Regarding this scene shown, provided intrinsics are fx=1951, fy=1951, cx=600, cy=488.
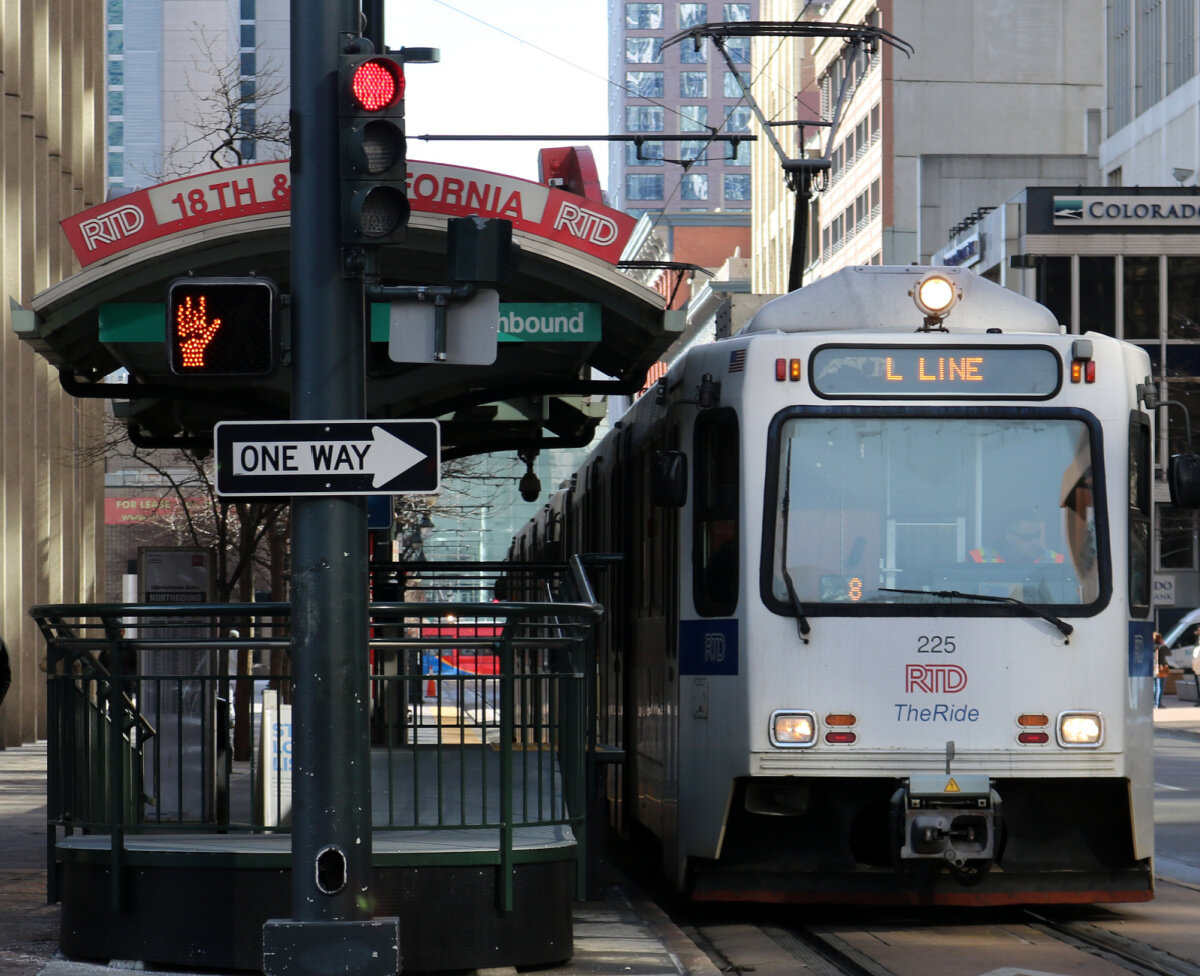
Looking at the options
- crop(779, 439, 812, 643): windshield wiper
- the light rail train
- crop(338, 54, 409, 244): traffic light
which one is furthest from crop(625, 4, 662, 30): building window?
crop(338, 54, 409, 244): traffic light

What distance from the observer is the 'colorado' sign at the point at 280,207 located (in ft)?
33.6

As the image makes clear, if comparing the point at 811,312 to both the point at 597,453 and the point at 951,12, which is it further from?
the point at 951,12

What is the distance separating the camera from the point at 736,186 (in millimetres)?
170625

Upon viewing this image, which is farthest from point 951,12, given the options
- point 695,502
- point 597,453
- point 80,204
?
point 695,502

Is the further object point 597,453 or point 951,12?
point 951,12

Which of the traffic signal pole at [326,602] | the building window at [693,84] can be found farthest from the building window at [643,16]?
the traffic signal pole at [326,602]

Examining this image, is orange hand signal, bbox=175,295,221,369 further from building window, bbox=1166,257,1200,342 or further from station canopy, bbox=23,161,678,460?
building window, bbox=1166,257,1200,342

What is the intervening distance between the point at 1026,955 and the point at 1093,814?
1.08 metres

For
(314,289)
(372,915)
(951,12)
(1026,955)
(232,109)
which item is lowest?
(1026,955)

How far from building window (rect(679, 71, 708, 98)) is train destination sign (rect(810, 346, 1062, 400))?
16619cm

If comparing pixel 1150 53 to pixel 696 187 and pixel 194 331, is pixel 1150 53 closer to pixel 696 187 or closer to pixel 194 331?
pixel 194 331

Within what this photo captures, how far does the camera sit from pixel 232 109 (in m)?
21.9

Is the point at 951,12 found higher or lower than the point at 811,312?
higher

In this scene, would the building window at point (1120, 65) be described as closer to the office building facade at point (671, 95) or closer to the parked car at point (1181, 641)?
the parked car at point (1181, 641)
